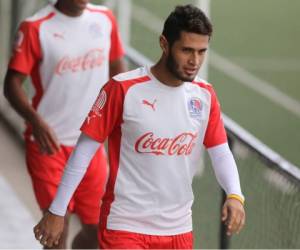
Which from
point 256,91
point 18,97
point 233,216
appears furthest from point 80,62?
point 256,91

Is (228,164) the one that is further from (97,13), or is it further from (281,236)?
(97,13)

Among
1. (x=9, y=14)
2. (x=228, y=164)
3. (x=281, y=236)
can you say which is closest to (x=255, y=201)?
(x=281, y=236)

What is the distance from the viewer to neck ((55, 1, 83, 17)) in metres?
7.30

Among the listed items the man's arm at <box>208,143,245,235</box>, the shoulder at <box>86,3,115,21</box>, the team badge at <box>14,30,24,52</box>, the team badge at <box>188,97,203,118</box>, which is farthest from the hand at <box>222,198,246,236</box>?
the shoulder at <box>86,3,115,21</box>

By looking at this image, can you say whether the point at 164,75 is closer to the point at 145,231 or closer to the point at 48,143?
the point at 145,231

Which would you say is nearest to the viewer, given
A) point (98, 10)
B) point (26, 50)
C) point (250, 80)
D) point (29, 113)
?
point (29, 113)

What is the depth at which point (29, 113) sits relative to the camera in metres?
6.93

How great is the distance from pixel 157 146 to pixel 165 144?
42 millimetres

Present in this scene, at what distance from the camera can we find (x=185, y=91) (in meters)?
5.67

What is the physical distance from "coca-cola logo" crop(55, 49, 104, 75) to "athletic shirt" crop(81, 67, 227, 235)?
5.43ft

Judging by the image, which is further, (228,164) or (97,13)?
(97,13)

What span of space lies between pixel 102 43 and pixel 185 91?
1.88 metres

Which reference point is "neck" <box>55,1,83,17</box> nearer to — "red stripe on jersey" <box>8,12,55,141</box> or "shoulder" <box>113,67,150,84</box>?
"red stripe on jersey" <box>8,12,55,141</box>

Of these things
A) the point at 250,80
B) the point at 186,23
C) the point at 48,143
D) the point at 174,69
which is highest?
the point at 186,23
